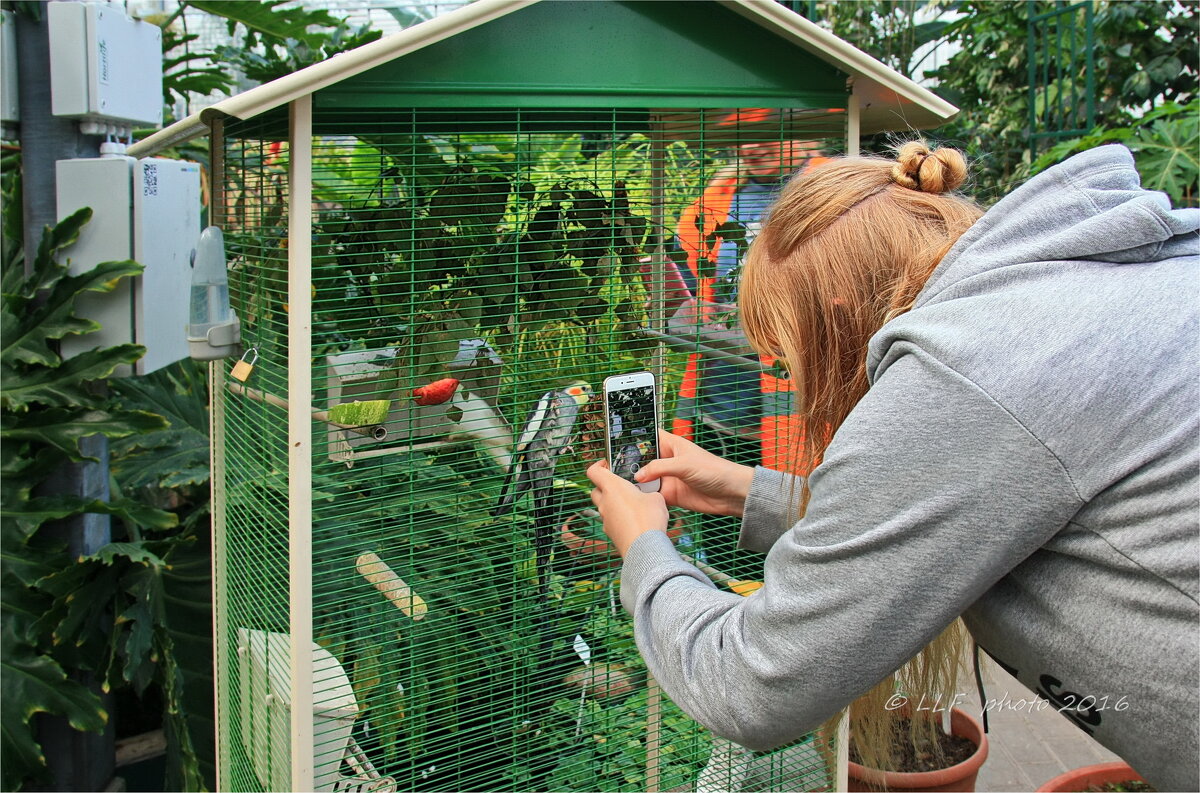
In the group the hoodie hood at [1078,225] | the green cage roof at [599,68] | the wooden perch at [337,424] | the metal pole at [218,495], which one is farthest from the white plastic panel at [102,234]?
the hoodie hood at [1078,225]

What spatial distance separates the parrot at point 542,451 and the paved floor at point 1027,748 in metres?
1.74

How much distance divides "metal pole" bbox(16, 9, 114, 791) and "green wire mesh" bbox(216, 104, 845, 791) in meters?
0.88

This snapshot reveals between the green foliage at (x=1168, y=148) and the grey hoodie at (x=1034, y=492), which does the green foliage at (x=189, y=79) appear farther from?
the grey hoodie at (x=1034, y=492)

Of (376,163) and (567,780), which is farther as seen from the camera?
(567,780)

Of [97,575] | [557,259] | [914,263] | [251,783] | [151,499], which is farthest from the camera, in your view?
[151,499]

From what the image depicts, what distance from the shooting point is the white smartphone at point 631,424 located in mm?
1852

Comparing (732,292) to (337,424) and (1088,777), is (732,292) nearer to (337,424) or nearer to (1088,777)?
(337,424)

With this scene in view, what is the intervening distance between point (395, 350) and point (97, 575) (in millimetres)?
1411

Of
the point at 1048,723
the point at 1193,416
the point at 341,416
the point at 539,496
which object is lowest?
the point at 1048,723

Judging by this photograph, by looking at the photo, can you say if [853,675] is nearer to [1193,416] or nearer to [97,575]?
[1193,416]

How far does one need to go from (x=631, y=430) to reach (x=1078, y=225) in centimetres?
93

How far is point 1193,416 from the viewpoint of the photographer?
1016 mm

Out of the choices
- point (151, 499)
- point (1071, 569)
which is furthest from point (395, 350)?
point (151, 499)

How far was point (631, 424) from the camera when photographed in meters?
1.89
